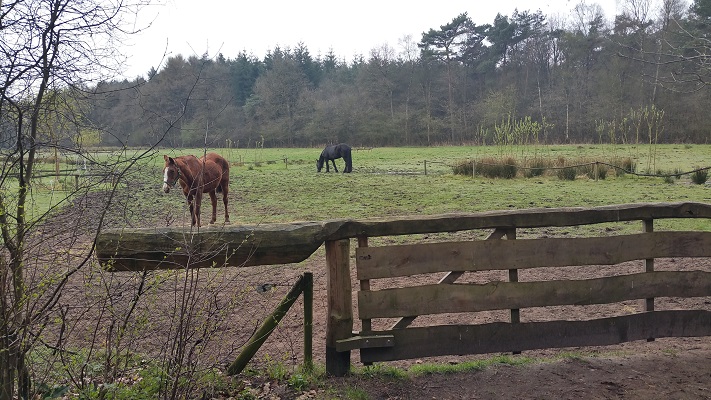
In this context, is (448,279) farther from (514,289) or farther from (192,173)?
(192,173)

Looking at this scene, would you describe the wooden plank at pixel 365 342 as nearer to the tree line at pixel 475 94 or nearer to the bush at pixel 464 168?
the bush at pixel 464 168

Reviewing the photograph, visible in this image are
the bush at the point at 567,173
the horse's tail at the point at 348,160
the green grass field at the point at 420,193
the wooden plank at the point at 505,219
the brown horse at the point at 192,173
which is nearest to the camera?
the wooden plank at the point at 505,219

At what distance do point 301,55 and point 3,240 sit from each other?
221 feet

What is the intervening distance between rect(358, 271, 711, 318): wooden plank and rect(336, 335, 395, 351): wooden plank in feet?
0.49

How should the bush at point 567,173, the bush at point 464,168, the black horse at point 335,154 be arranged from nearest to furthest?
the bush at point 567,173 < the bush at point 464,168 < the black horse at point 335,154

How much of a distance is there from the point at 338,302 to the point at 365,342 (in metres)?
0.33

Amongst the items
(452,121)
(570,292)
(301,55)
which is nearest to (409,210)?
(570,292)

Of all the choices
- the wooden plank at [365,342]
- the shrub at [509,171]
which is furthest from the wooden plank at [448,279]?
the shrub at [509,171]

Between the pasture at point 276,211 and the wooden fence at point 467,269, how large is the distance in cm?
30

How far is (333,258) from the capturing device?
3.81 metres

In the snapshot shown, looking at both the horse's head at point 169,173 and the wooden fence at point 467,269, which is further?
the horse's head at point 169,173

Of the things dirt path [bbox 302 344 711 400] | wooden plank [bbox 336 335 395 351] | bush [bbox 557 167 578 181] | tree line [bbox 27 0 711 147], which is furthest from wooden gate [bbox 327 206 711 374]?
tree line [bbox 27 0 711 147]

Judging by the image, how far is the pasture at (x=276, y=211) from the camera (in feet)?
10.4

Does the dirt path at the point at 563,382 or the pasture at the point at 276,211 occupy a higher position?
the pasture at the point at 276,211
